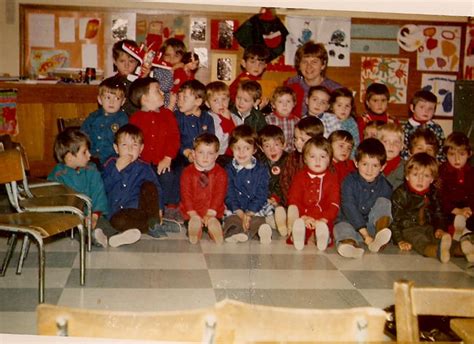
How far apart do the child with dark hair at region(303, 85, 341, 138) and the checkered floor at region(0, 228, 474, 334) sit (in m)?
1.13

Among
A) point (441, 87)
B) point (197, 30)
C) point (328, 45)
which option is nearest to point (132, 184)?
point (197, 30)

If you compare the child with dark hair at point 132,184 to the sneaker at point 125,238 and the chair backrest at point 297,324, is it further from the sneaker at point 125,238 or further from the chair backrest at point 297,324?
the chair backrest at point 297,324

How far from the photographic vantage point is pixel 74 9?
19.7 ft

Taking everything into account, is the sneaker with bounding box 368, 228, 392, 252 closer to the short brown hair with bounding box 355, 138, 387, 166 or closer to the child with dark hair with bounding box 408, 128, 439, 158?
the short brown hair with bounding box 355, 138, 387, 166

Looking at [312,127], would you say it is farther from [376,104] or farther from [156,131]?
[156,131]

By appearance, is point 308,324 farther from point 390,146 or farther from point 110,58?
point 110,58

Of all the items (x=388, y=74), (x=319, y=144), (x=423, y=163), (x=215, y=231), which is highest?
(x=388, y=74)

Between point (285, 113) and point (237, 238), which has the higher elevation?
point (285, 113)

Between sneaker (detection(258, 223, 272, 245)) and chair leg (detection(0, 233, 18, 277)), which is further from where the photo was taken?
sneaker (detection(258, 223, 272, 245))

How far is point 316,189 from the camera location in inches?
157

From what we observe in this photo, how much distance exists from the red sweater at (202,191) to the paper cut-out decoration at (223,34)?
235 centimetres

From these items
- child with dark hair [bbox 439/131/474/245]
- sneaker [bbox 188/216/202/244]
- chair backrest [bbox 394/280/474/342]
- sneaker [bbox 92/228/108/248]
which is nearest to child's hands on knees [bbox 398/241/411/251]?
child with dark hair [bbox 439/131/474/245]

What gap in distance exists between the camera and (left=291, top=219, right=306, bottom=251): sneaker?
12.4 ft

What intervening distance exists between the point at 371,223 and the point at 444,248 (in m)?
0.51
